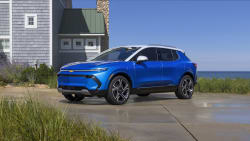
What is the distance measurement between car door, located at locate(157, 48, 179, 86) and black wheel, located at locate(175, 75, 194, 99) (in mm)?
342

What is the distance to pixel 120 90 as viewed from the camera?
9789mm

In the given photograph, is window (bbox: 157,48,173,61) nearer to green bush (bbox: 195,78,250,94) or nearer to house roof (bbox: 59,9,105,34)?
green bush (bbox: 195,78,250,94)

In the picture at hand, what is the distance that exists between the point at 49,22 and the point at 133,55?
1527cm

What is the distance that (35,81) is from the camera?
18.6 meters

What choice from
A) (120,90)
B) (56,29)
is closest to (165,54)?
(120,90)

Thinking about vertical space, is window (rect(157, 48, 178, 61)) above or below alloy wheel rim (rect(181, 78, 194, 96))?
above

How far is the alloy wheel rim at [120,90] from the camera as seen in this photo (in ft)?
31.7

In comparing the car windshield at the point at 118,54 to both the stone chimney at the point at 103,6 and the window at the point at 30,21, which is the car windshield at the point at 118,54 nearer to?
the window at the point at 30,21

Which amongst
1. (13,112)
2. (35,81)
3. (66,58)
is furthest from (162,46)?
(66,58)

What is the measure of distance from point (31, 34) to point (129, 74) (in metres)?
15.9

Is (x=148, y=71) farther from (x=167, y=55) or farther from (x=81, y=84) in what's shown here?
(x=81, y=84)

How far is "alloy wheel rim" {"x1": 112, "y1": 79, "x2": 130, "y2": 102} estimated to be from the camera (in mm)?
9656

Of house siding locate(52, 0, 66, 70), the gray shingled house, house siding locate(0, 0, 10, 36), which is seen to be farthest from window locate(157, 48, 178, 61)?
house siding locate(0, 0, 10, 36)

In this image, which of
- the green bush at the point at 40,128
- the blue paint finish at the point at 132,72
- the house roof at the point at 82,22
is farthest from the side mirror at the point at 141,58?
the house roof at the point at 82,22
